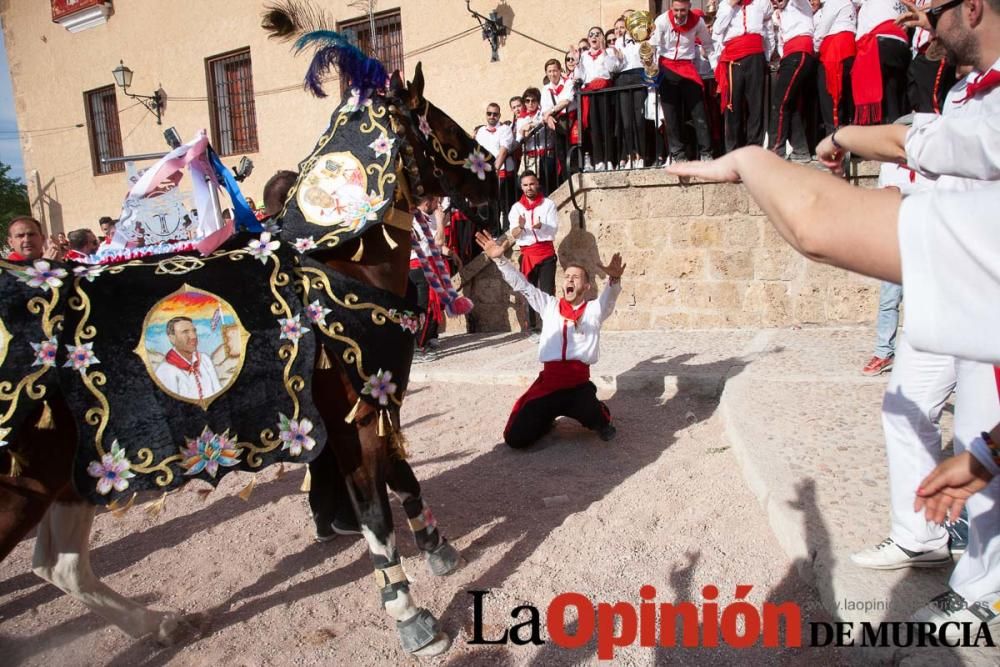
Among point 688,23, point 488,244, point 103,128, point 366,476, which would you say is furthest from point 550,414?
point 103,128

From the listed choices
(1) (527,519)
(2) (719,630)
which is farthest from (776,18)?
(2) (719,630)

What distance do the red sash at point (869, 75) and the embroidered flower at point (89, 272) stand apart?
7.33 meters

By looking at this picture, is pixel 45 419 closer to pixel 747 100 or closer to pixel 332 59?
pixel 332 59

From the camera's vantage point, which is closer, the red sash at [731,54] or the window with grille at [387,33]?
the red sash at [731,54]

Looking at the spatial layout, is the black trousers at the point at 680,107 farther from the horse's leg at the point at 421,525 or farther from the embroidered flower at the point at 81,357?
the embroidered flower at the point at 81,357

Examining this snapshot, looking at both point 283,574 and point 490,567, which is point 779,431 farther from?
point 283,574

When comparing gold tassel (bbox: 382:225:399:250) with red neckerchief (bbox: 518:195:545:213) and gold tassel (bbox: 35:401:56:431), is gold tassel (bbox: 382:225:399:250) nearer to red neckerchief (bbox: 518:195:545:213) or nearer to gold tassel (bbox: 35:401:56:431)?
gold tassel (bbox: 35:401:56:431)

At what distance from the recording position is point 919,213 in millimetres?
933

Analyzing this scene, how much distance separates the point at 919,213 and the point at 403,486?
2.73 metres

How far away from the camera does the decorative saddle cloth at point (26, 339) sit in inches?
85.5

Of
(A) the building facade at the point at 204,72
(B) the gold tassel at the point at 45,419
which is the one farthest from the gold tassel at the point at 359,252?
(A) the building facade at the point at 204,72

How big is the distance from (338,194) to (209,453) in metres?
1.18

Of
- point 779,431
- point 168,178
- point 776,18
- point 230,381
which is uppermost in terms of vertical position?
point 776,18

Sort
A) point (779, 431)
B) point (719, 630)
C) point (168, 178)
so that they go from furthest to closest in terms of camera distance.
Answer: point (779, 431)
point (168, 178)
point (719, 630)
